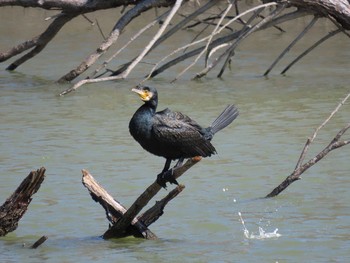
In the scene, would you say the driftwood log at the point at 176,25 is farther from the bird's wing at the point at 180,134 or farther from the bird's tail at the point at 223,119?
the bird's wing at the point at 180,134

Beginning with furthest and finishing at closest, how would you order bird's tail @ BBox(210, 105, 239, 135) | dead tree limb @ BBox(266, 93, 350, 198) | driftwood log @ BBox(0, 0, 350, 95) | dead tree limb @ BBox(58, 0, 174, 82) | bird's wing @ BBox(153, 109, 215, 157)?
dead tree limb @ BBox(58, 0, 174, 82), driftwood log @ BBox(0, 0, 350, 95), bird's tail @ BBox(210, 105, 239, 135), dead tree limb @ BBox(266, 93, 350, 198), bird's wing @ BBox(153, 109, 215, 157)

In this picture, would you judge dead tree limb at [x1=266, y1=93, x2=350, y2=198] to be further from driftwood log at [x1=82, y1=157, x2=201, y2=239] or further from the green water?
driftwood log at [x1=82, y1=157, x2=201, y2=239]

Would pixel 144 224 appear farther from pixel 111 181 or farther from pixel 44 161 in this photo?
pixel 44 161

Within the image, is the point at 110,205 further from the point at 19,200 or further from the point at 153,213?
the point at 19,200

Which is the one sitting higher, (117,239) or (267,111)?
(117,239)

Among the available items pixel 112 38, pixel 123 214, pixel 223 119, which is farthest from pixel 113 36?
pixel 123 214

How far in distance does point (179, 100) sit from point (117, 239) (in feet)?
13.5

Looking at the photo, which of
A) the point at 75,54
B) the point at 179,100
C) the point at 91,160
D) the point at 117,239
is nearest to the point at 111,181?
the point at 91,160

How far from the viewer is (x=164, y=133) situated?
5871 mm

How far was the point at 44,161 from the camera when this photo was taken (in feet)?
26.5

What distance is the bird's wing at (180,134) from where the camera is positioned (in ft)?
19.3

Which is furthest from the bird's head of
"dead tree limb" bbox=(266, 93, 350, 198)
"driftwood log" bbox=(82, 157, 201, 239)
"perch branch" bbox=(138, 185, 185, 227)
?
"dead tree limb" bbox=(266, 93, 350, 198)

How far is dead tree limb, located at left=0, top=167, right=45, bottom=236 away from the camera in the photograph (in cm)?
573

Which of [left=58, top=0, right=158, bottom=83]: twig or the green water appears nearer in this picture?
the green water
